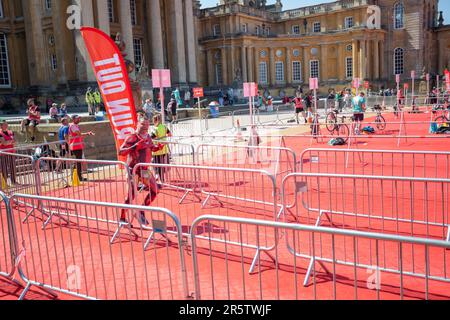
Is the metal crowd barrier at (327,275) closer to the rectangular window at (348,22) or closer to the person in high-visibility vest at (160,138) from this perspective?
the person in high-visibility vest at (160,138)

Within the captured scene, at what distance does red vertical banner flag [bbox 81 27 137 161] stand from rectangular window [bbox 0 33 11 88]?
3647cm

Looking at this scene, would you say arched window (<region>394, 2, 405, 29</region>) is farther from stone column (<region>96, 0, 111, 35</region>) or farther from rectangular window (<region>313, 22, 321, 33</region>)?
stone column (<region>96, 0, 111, 35</region>)

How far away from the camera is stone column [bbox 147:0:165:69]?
44.3m

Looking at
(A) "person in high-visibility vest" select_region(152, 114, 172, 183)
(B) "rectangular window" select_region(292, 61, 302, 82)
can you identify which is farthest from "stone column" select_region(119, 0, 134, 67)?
(B) "rectangular window" select_region(292, 61, 302, 82)

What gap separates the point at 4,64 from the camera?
41406 mm

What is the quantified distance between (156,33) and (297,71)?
29.3m

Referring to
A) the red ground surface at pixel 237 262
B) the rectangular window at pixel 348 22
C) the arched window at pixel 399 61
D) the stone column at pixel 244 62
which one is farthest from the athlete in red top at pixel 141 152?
the rectangular window at pixel 348 22

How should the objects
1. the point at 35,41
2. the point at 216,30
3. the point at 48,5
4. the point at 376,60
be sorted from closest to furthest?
the point at 48,5
the point at 35,41
the point at 376,60
the point at 216,30

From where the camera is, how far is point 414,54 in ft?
208

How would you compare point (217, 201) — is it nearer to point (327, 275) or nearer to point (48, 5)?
point (327, 275)

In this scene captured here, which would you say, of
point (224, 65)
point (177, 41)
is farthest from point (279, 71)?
point (177, 41)

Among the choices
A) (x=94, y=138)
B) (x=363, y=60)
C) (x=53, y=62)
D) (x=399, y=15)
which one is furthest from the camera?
(x=399, y=15)
